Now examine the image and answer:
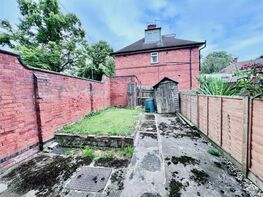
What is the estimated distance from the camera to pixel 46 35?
1385cm

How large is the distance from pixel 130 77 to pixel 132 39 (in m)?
8.95

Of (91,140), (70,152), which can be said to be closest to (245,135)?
(91,140)

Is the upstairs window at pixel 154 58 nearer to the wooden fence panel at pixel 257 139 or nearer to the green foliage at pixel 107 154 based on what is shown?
the green foliage at pixel 107 154

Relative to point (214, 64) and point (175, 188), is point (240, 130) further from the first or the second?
point (214, 64)

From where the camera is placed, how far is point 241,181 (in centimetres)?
219

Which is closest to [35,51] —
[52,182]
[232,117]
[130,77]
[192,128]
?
[130,77]

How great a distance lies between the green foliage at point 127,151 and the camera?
3.21 meters

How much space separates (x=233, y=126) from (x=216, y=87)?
179cm

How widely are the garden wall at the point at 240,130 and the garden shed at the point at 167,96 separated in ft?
→ 15.3

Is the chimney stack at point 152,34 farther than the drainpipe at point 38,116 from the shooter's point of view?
Yes

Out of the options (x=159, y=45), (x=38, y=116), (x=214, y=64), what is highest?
(x=214, y=64)

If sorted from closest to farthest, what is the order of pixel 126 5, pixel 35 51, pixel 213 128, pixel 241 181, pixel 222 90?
pixel 241 181, pixel 213 128, pixel 222 90, pixel 126 5, pixel 35 51

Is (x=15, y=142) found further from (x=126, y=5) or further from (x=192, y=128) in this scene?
(x=126, y=5)

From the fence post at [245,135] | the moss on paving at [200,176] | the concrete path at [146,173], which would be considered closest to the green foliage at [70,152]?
the concrete path at [146,173]
